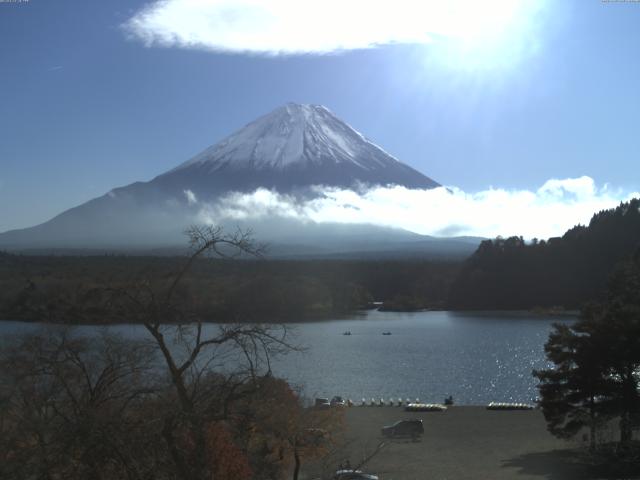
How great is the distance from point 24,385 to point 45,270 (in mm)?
46348

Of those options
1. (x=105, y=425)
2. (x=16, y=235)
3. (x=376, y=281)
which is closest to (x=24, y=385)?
(x=105, y=425)

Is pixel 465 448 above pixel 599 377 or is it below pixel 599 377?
below

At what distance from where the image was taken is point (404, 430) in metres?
14.7

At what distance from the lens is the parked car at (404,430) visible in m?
14.6

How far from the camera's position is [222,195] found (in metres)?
109

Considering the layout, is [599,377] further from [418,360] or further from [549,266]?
[549,266]

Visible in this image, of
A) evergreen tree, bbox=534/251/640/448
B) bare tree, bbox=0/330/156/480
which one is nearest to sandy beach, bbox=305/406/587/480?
evergreen tree, bbox=534/251/640/448

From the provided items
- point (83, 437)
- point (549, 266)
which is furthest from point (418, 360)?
point (549, 266)

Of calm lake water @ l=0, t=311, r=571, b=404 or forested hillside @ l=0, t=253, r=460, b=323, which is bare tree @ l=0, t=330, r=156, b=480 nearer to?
forested hillside @ l=0, t=253, r=460, b=323

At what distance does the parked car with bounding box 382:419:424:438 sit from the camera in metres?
14.6

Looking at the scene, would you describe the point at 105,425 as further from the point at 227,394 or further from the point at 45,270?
the point at 45,270

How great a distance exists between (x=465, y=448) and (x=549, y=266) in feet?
164

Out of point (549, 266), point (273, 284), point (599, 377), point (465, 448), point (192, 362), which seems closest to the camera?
point (192, 362)

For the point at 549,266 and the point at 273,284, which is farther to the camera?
the point at 549,266
